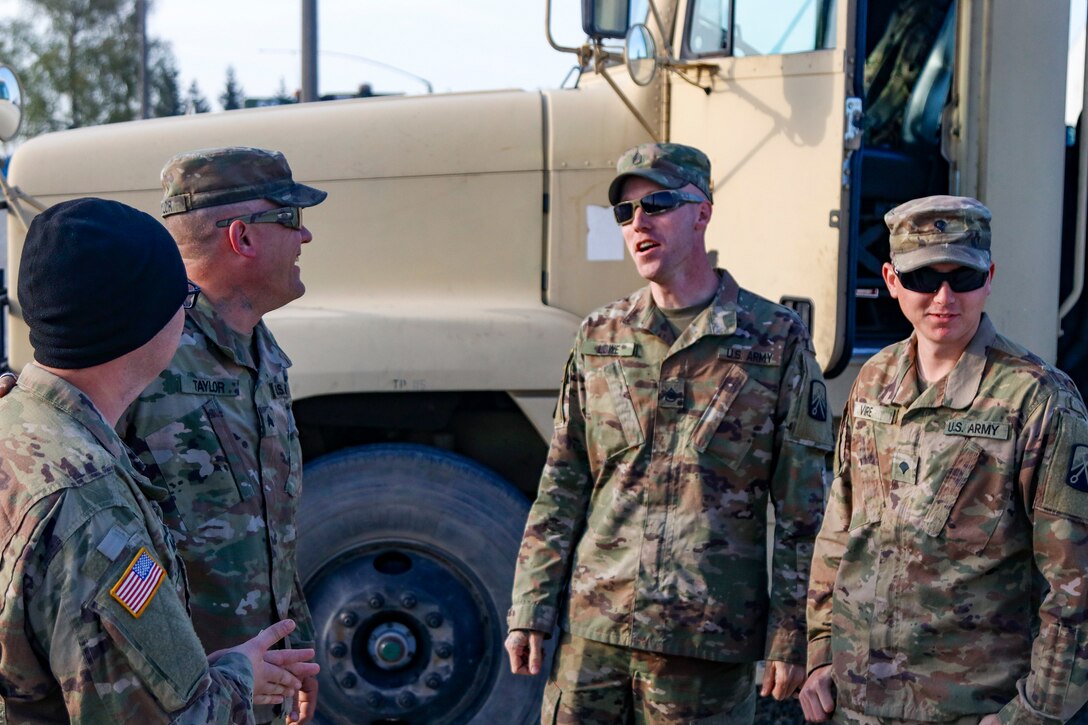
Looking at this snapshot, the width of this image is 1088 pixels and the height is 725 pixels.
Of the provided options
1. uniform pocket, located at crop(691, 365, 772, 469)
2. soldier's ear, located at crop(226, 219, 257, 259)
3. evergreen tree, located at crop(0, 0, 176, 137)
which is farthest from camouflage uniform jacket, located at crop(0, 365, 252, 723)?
evergreen tree, located at crop(0, 0, 176, 137)

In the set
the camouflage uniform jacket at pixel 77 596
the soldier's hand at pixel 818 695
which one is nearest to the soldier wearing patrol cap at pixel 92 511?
the camouflage uniform jacket at pixel 77 596

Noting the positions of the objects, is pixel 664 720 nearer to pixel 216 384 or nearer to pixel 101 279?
pixel 216 384

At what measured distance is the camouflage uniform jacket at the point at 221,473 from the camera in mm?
2154

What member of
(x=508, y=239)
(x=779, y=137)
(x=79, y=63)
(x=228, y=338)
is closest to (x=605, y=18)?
(x=779, y=137)

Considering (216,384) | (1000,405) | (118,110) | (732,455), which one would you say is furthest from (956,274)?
(118,110)

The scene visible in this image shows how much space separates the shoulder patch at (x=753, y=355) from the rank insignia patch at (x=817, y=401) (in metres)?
0.09

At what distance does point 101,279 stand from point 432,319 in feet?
7.21

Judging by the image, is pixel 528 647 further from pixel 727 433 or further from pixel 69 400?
pixel 69 400

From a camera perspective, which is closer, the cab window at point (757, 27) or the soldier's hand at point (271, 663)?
the soldier's hand at point (271, 663)

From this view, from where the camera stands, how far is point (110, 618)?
1.29 m

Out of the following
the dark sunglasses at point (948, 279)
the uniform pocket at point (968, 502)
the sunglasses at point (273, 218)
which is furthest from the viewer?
the sunglasses at point (273, 218)

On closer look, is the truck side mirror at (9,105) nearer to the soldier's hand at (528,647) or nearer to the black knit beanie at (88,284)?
the soldier's hand at (528,647)

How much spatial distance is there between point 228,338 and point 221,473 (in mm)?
288

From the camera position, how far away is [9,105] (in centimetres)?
382
